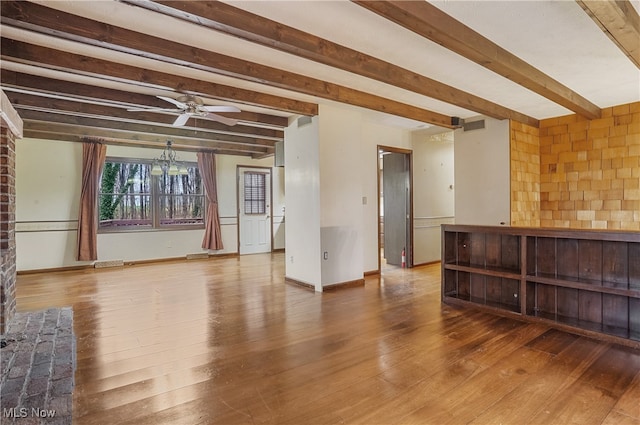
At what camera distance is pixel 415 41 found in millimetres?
3055

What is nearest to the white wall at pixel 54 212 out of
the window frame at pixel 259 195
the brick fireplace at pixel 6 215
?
the window frame at pixel 259 195

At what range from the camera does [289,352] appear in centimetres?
286

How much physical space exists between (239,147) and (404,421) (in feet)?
23.6

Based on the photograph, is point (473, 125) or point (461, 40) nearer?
point (461, 40)

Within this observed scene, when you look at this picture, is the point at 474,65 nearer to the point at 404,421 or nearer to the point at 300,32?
the point at 300,32

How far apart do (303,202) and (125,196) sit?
15.3 feet

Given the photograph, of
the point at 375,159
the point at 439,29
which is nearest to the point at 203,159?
the point at 375,159

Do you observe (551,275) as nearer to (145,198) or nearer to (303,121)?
(303,121)

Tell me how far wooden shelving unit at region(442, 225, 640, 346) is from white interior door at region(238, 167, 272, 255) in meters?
5.87

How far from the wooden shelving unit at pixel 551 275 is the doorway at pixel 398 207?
2.37 m

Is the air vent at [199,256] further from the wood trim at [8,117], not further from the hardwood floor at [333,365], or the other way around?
the wood trim at [8,117]

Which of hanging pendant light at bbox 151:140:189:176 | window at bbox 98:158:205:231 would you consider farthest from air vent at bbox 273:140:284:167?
window at bbox 98:158:205:231

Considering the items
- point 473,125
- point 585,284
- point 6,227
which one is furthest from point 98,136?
point 585,284

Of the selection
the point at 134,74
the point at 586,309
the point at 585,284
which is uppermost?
the point at 134,74
